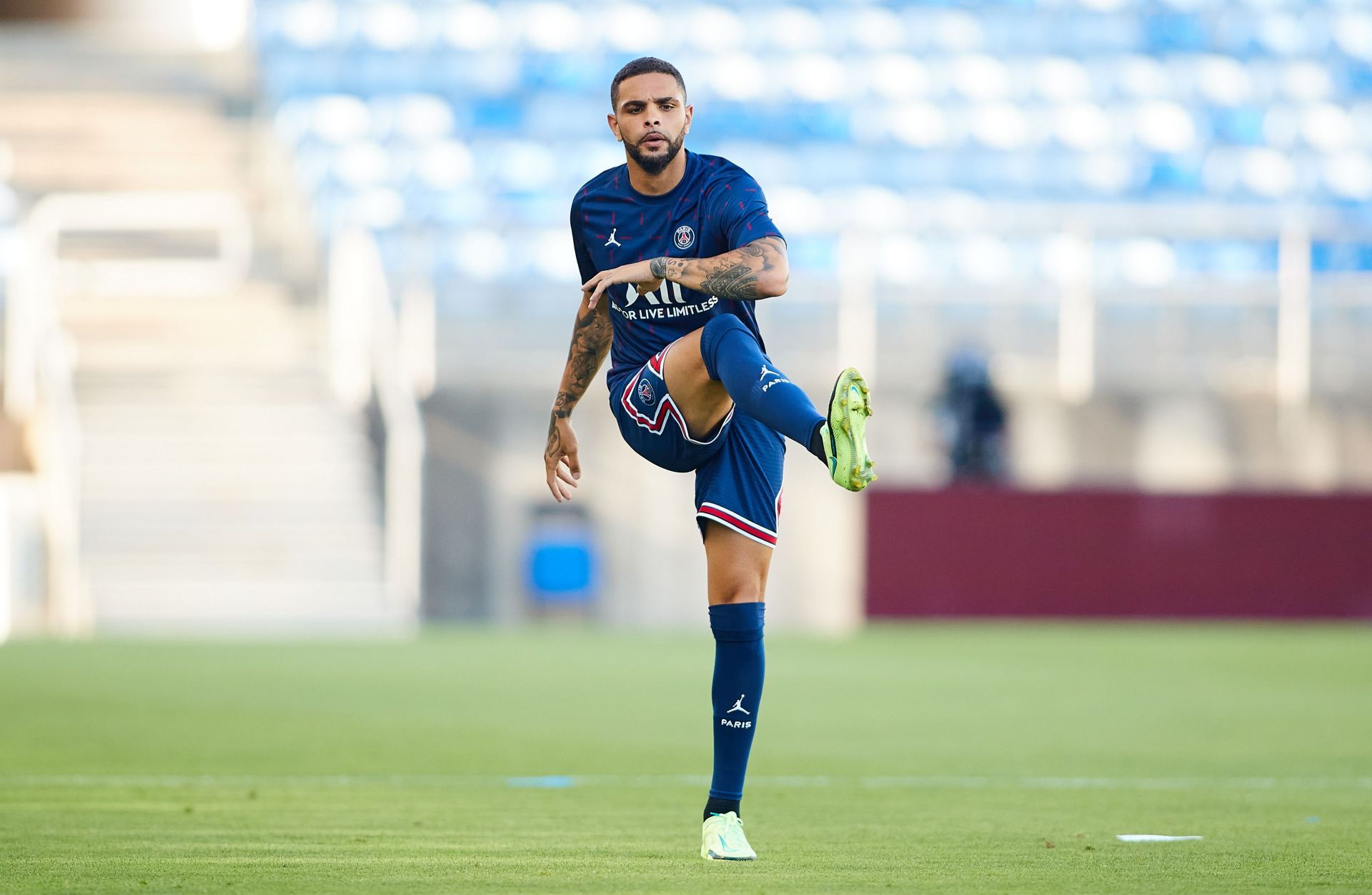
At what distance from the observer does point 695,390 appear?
13.1ft

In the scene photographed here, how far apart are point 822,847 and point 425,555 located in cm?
1152

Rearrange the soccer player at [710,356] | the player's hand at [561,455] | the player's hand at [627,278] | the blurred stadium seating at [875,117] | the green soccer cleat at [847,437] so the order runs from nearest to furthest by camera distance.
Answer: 1. the green soccer cleat at [847,437]
2. the soccer player at [710,356]
3. the player's hand at [627,278]
4. the player's hand at [561,455]
5. the blurred stadium seating at [875,117]

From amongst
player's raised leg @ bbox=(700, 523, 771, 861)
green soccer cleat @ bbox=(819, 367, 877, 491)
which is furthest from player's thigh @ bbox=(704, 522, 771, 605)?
green soccer cleat @ bbox=(819, 367, 877, 491)

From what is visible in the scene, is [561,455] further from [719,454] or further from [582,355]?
[719,454]

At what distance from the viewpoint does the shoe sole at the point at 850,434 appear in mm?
3564

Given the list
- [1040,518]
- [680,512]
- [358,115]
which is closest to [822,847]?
[1040,518]

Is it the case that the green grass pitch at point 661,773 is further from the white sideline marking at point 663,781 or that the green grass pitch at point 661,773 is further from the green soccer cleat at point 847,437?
the green soccer cleat at point 847,437

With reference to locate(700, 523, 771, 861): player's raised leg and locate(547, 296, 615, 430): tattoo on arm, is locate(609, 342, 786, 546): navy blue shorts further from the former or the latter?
locate(547, 296, 615, 430): tattoo on arm

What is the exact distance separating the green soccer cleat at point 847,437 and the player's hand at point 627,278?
52 cm

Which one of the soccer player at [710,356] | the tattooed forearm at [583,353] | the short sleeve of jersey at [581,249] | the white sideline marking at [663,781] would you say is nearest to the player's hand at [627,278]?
the soccer player at [710,356]

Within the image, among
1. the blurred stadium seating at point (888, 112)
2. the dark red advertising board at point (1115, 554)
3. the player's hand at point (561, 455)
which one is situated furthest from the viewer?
the blurred stadium seating at point (888, 112)

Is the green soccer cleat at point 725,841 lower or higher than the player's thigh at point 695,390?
lower

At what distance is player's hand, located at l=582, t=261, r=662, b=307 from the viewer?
3916mm

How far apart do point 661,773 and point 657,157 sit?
2.20m
